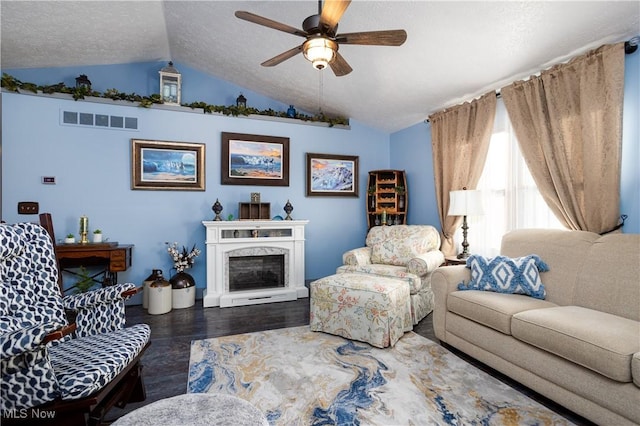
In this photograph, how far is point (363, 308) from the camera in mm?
2760

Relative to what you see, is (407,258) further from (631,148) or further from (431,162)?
(631,148)

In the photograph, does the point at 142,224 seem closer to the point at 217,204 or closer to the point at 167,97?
the point at 217,204

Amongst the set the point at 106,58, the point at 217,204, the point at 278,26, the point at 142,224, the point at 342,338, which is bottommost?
the point at 342,338

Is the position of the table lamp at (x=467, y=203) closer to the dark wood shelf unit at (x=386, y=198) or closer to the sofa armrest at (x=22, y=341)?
the dark wood shelf unit at (x=386, y=198)

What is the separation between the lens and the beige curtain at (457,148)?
3562 mm

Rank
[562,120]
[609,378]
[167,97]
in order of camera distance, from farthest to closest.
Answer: [167,97] → [562,120] → [609,378]

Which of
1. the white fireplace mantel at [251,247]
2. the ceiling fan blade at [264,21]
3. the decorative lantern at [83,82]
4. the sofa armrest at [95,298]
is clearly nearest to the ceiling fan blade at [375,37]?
the ceiling fan blade at [264,21]

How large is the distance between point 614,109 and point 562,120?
14.0 inches

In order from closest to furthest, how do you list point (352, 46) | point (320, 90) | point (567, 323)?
point (567, 323) < point (352, 46) < point (320, 90)

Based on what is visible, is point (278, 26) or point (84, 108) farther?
point (84, 108)

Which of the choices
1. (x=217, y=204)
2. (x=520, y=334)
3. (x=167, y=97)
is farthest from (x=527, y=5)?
(x=167, y=97)

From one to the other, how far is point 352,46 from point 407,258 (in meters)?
2.36

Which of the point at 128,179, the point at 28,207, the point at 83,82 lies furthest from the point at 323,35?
the point at 28,207

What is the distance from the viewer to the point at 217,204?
4121 millimetres
